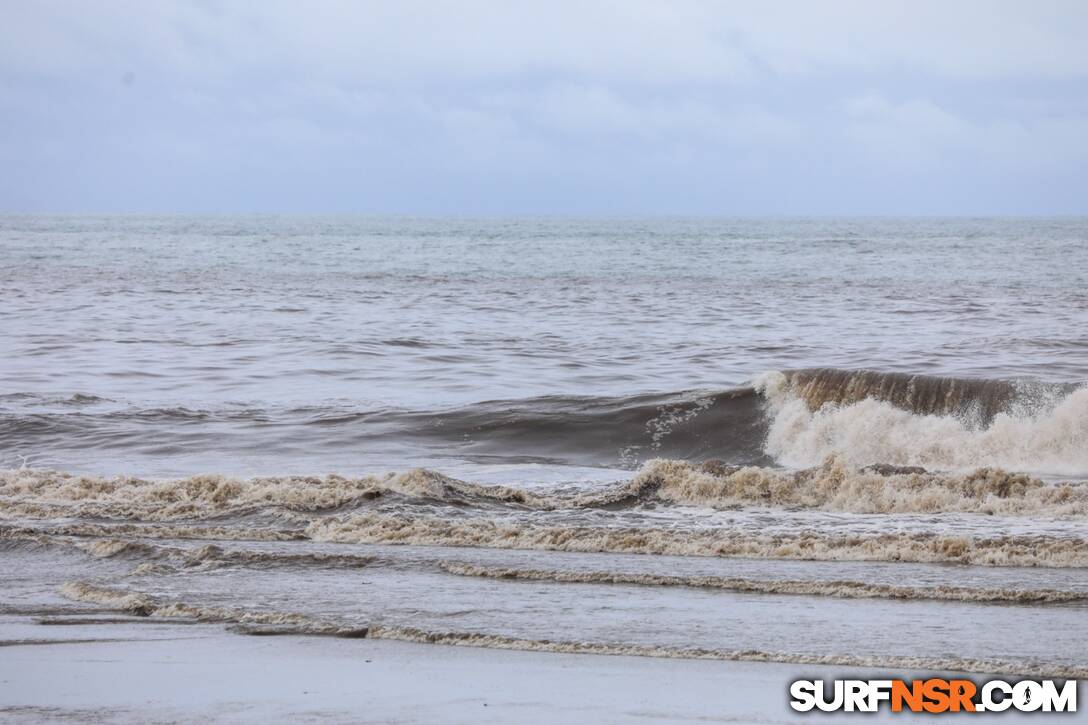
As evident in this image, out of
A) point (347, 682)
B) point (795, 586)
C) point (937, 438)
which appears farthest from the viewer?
point (937, 438)

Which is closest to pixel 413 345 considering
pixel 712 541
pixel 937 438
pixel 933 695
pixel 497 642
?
pixel 937 438

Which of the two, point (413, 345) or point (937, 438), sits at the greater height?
point (413, 345)

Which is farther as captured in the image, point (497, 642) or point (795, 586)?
point (795, 586)

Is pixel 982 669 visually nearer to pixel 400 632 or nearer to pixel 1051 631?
pixel 1051 631

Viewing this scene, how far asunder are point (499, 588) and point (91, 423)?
9538mm

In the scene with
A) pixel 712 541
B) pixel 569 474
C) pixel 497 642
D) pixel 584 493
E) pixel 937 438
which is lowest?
pixel 569 474

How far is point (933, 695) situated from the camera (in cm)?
549

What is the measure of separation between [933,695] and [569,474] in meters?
7.48

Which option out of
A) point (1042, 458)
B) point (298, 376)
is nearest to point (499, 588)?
point (1042, 458)

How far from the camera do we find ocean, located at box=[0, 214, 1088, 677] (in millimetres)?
6898

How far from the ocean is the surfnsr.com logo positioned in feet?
0.77

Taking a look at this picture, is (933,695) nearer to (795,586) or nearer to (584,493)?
(795,586)

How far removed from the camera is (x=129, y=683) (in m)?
5.56

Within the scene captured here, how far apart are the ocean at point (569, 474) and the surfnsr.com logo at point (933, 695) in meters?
0.24
